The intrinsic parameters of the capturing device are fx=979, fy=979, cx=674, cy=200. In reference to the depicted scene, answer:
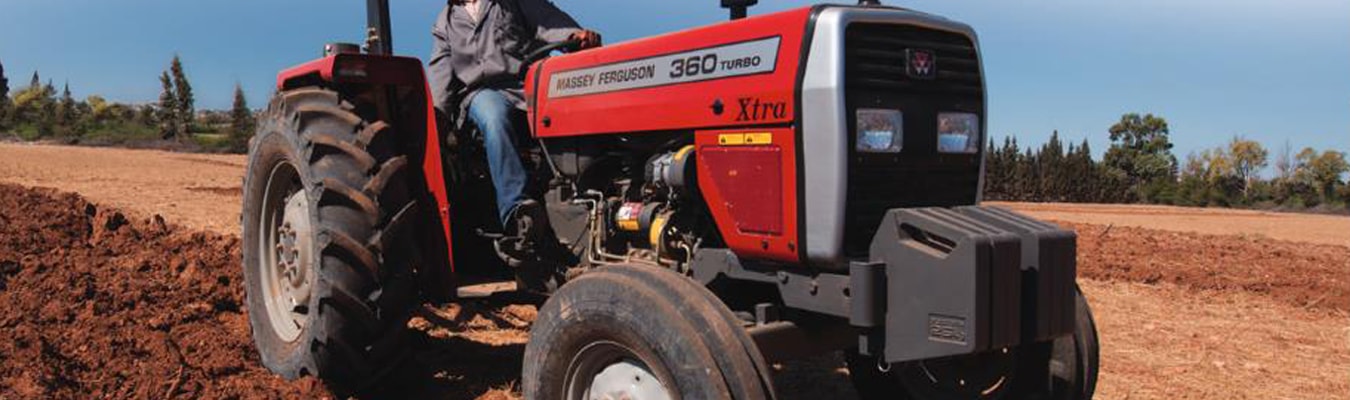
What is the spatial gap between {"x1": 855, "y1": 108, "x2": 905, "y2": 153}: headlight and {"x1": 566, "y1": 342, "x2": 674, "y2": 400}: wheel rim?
0.95 metres

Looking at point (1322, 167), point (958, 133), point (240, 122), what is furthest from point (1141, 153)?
point (958, 133)

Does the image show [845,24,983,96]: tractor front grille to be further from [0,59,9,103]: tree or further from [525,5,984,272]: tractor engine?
[0,59,9,103]: tree

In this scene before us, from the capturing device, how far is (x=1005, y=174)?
58.3 m

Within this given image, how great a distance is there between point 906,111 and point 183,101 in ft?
262

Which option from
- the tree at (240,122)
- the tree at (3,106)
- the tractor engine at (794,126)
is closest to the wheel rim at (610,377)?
the tractor engine at (794,126)

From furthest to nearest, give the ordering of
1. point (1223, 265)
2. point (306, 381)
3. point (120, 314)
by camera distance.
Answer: point (1223, 265)
point (120, 314)
point (306, 381)

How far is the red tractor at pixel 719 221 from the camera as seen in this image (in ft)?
9.20

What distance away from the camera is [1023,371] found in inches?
135

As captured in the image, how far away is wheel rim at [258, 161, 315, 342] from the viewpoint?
440 cm

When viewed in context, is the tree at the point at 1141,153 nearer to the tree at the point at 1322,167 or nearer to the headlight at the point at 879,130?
the tree at the point at 1322,167

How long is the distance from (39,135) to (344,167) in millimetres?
65319

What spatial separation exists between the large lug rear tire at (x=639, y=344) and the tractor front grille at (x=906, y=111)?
0.53 metres

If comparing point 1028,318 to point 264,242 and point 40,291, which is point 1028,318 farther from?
point 40,291

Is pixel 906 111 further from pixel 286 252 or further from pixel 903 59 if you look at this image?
pixel 286 252
